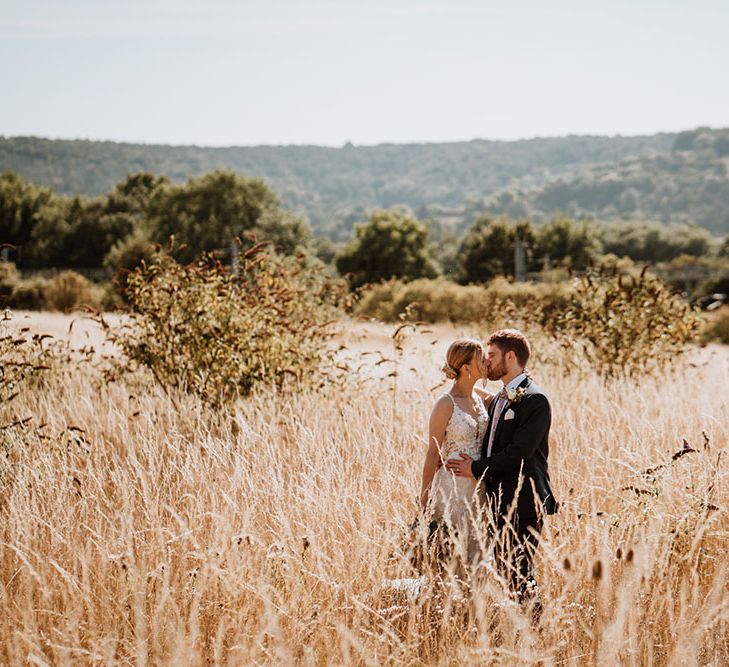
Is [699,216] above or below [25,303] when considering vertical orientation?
above

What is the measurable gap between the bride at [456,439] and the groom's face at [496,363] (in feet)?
0.20

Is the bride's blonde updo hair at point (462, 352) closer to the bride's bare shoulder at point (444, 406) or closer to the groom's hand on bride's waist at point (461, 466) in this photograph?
the bride's bare shoulder at point (444, 406)

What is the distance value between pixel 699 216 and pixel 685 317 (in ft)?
668

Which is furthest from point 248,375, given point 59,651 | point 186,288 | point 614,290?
point 614,290

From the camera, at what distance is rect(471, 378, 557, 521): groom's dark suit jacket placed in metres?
3.71

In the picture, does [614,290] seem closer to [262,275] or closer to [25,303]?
[262,275]

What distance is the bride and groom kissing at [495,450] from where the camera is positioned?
3.74m

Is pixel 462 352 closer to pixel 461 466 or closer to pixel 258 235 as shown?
pixel 461 466

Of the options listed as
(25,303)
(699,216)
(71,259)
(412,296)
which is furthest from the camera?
(699,216)

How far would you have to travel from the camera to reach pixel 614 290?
987cm

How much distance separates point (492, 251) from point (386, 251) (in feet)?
27.8

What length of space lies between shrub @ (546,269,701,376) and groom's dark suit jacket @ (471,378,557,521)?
5961 millimetres

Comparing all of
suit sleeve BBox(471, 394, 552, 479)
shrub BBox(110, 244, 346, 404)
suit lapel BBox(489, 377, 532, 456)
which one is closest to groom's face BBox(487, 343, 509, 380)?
suit lapel BBox(489, 377, 532, 456)

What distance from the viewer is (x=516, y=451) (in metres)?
3.70
